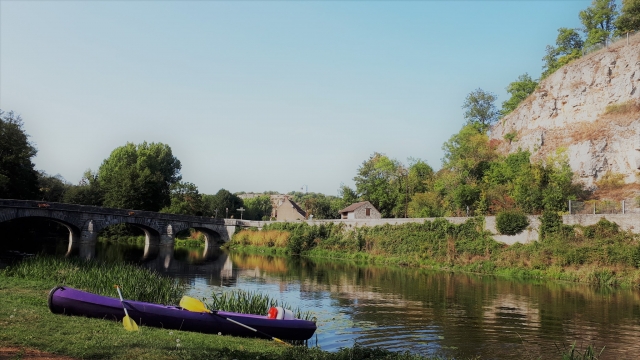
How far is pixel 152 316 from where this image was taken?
1413cm

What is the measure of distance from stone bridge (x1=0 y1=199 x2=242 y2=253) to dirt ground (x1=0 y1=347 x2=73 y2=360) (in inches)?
1484

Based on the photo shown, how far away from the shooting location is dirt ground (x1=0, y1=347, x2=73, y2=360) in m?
9.32

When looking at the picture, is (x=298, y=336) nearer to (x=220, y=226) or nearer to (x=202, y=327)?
(x=202, y=327)

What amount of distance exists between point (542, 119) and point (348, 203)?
96.1 ft

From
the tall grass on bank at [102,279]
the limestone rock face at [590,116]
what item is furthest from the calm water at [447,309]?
the limestone rock face at [590,116]

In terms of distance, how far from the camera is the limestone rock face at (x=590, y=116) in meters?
52.1

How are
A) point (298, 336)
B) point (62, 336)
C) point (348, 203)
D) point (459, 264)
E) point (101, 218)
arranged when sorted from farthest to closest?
point (348, 203)
point (101, 218)
point (459, 264)
point (298, 336)
point (62, 336)

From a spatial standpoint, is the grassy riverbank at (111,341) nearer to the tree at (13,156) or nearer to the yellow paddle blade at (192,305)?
the yellow paddle blade at (192,305)

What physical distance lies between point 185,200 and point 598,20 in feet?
217

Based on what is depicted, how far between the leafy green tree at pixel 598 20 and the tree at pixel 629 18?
4.85ft

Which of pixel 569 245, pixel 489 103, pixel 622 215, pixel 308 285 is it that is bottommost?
pixel 308 285

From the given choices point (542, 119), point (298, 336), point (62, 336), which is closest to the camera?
point (62, 336)

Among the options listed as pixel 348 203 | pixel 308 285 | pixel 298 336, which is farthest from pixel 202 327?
pixel 348 203

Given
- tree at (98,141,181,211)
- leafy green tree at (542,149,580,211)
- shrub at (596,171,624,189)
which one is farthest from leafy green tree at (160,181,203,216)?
shrub at (596,171,624,189)
